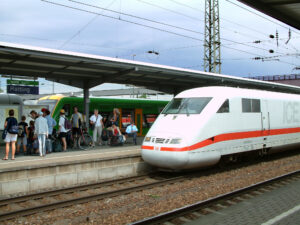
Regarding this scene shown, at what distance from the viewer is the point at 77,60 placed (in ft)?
35.0

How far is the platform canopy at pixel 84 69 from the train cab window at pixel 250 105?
3.56 meters

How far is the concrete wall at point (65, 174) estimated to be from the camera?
7.98m

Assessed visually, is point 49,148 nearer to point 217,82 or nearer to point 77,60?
point 77,60

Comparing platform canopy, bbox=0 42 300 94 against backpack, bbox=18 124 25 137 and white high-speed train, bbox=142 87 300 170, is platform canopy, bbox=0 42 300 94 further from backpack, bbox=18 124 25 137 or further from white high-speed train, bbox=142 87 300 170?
white high-speed train, bbox=142 87 300 170

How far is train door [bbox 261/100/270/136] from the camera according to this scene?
38.1 ft

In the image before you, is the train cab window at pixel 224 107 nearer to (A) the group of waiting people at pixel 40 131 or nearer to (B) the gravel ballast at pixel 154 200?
(B) the gravel ballast at pixel 154 200

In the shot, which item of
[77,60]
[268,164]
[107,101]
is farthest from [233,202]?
[107,101]

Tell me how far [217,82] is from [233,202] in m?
10.6

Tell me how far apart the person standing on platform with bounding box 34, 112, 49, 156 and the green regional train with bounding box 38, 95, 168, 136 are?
6967 millimetres

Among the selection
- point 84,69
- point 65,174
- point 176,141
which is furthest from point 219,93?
point 84,69

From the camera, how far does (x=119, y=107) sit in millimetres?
19578

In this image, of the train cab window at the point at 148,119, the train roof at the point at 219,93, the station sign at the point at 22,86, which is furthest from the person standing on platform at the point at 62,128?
the train cab window at the point at 148,119

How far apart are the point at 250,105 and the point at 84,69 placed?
6.29 m

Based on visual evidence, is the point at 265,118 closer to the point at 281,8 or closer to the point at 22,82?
the point at 281,8
